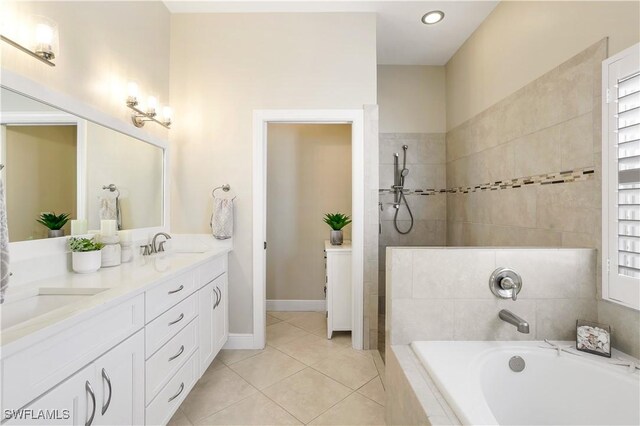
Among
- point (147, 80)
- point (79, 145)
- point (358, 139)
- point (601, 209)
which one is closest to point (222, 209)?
point (79, 145)

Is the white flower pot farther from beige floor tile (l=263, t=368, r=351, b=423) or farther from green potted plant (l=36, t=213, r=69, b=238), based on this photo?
beige floor tile (l=263, t=368, r=351, b=423)

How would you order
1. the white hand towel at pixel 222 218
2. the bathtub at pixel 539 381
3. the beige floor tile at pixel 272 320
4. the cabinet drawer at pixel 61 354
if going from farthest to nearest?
the beige floor tile at pixel 272 320
the white hand towel at pixel 222 218
the bathtub at pixel 539 381
the cabinet drawer at pixel 61 354

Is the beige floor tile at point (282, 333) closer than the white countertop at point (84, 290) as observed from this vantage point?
No

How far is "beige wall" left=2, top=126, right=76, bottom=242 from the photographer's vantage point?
1154mm

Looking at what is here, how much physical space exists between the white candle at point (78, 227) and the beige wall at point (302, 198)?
1.89 m

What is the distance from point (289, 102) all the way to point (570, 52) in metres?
1.89

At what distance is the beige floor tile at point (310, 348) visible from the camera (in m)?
2.17

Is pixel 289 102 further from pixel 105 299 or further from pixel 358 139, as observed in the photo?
pixel 105 299

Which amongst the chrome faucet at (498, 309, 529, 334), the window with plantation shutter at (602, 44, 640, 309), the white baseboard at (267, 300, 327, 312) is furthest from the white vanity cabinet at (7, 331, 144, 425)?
the window with plantation shutter at (602, 44, 640, 309)

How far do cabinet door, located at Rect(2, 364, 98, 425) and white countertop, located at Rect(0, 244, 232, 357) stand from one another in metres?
0.18

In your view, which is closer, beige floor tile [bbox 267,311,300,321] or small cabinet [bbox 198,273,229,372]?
small cabinet [bbox 198,273,229,372]

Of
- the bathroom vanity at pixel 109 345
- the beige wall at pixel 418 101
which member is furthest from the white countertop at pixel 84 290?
the beige wall at pixel 418 101

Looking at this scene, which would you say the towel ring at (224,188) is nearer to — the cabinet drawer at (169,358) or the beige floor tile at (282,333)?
the cabinet drawer at (169,358)

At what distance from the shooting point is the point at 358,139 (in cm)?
230
